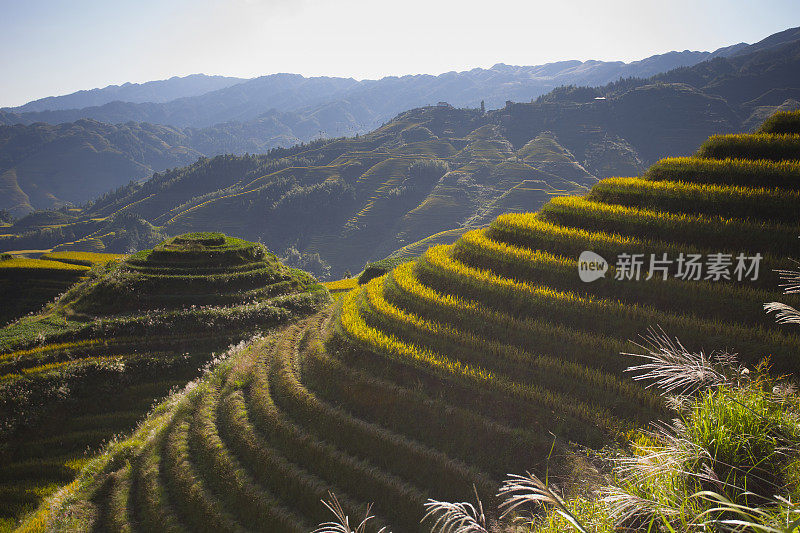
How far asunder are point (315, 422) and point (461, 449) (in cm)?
486

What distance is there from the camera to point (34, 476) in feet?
50.5

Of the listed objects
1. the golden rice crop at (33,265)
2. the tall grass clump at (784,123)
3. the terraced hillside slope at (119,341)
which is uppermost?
the tall grass clump at (784,123)

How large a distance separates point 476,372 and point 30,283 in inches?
1506

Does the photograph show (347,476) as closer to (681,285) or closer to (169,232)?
(681,285)

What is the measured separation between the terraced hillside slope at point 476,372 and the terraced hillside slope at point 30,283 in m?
22.1

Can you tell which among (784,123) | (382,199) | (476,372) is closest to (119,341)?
(476,372)

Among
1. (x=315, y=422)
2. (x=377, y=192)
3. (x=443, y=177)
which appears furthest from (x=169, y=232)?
(x=315, y=422)

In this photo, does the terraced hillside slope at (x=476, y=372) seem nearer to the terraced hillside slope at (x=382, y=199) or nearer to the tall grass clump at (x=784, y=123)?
the tall grass clump at (x=784, y=123)

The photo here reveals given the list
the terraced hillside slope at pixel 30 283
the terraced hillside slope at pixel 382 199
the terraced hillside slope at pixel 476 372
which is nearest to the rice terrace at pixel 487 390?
the terraced hillside slope at pixel 476 372

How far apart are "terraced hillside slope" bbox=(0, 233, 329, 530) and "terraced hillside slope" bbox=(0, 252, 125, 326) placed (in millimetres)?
4134

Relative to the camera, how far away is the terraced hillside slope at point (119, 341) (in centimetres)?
1684

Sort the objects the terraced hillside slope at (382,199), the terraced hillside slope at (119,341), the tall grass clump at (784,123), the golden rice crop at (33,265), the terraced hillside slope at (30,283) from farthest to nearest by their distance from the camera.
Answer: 1. the terraced hillside slope at (382,199)
2. the golden rice crop at (33,265)
3. the terraced hillside slope at (30,283)
4. the terraced hillside slope at (119,341)
5. the tall grass clump at (784,123)

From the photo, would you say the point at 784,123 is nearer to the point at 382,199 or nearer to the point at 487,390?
the point at 487,390

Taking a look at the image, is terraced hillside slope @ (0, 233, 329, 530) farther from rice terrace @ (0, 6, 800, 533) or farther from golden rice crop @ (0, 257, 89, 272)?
golden rice crop @ (0, 257, 89, 272)
